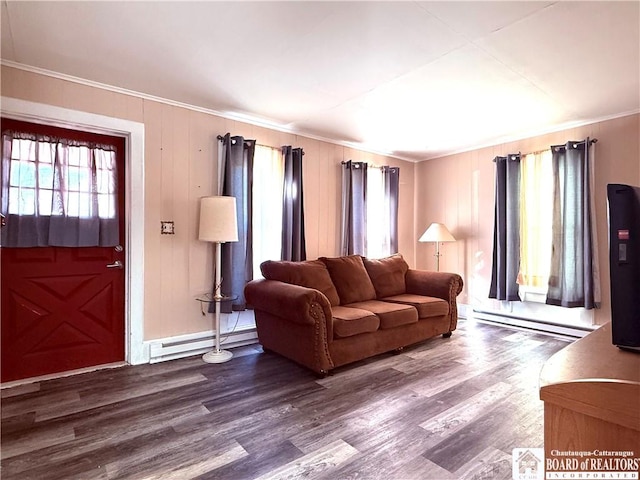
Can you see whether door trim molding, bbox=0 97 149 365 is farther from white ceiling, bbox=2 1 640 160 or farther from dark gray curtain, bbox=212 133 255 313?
dark gray curtain, bbox=212 133 255 313

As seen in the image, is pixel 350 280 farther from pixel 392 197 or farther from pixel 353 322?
pixel 392 197

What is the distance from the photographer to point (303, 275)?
3455 mm

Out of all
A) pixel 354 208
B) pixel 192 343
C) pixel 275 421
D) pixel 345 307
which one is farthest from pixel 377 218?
pixel 275 421

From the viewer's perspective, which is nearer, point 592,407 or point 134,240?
point 592,407

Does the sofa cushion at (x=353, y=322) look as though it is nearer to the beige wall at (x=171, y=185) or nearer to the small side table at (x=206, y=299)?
the small side table at (x=206, y=299)

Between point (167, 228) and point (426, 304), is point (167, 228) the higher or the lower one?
the higher one

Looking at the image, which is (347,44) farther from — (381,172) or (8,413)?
(8,413)

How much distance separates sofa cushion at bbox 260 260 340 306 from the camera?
3.42 m

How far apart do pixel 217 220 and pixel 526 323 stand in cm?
387

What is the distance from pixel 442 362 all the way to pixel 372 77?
2546 mm

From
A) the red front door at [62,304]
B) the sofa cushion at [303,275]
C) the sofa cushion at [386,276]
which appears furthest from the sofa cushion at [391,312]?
the red front door at [62,304]

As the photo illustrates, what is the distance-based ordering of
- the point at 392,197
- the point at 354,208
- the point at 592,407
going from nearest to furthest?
the point at 592,407 → the point at 354,208 → the point at 392,197

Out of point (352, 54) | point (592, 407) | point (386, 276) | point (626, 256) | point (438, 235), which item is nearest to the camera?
point (592, 407)

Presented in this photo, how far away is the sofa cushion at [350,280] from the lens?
3.72 meters
